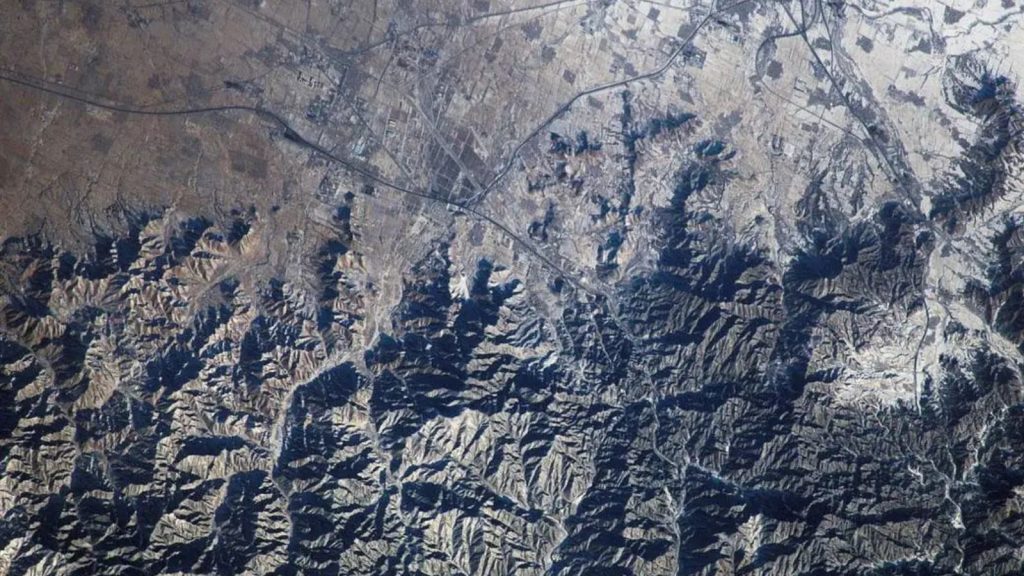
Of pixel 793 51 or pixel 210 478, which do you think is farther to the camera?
pixel 793 51

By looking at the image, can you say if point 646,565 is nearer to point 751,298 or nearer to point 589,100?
point 751,298

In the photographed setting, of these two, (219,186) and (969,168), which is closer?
(219,186)

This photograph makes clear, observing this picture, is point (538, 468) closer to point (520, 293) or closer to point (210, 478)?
point (520, 293)

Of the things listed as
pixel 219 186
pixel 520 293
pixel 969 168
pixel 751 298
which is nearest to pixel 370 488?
pixel 520 293

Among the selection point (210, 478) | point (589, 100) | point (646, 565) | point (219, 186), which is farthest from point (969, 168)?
point (210, 478)

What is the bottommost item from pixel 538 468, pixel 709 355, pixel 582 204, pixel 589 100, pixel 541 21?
pixel 538 468

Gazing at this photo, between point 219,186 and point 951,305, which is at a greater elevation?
point 951,305
